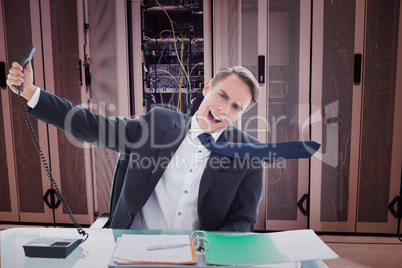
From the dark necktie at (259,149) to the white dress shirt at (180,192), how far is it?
5 cm

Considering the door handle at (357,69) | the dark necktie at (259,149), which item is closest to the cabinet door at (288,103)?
the door handle at (357,69)

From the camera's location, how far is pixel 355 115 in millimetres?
2559

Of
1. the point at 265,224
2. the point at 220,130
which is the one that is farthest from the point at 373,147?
the point at 220,130

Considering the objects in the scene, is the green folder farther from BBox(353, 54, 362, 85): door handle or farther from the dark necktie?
BBox(353, 54, 362, 85): door handle

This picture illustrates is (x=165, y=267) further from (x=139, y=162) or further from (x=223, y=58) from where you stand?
(x=223, y=58)

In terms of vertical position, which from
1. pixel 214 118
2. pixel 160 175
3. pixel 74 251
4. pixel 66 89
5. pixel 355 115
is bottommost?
pixel 74 251

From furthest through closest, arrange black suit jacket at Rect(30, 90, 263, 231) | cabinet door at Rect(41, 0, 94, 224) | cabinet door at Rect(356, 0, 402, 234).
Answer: cabinet door at Rect(41, 0, 94, 224) < cabinet door at Rect(356, 0, 402, 234) < black suit jacket at Rect(30, 90, 263, 231)

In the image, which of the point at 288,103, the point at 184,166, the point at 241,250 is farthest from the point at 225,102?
the point at 288,103

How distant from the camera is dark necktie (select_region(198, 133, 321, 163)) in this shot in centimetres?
128

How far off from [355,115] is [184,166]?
1957 mm

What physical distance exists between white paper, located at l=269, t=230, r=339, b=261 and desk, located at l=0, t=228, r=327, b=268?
0.05m

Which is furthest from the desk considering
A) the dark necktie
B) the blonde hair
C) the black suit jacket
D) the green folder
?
the blonde hair

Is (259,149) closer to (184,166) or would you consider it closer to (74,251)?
(184,166)

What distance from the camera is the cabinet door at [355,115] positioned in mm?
2480
